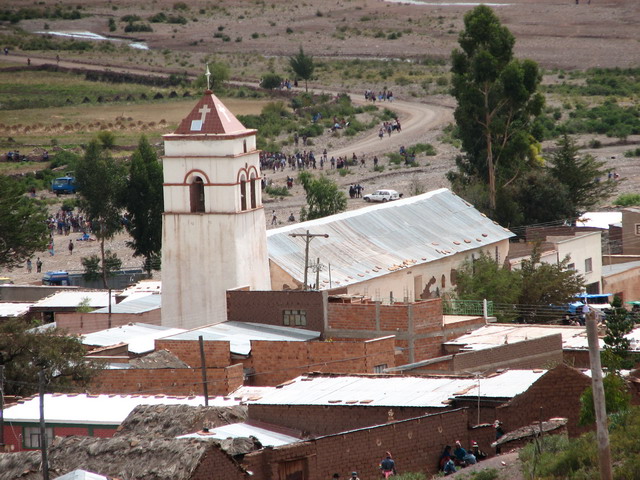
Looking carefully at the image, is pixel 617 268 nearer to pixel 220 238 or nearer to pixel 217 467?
pixel 220 238

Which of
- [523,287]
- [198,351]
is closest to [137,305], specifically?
[523,287]

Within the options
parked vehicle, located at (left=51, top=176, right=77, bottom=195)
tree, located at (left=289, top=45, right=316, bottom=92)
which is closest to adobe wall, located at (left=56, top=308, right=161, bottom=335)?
parked vehicle, located at (left=51, top=176, right=77, bottom=195)

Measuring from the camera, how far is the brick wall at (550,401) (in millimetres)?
24016

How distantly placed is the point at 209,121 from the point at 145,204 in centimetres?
1806

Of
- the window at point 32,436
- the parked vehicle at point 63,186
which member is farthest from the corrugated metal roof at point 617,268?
the parked vehicle at point 63,186

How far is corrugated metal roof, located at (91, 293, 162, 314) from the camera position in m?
45.3

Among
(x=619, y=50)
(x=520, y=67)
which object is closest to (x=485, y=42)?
(x=520, y=67)

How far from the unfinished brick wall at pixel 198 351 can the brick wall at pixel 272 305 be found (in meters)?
3.16

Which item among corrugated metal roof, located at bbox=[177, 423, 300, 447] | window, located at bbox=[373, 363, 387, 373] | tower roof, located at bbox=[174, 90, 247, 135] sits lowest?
window, located at bbox=[373, 363, 387, 373]

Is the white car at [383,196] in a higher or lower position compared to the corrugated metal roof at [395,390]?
lower

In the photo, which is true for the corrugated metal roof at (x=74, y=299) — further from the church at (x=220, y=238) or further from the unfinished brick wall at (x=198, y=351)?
the unfinished brick wall at (x=198, y=351)

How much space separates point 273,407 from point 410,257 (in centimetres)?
2167

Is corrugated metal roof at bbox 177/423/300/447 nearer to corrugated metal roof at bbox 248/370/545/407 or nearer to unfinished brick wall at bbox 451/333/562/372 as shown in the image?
corrugated metal roof at bbox 248/370/545/407

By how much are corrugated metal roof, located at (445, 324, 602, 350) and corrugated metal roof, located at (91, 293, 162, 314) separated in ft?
36.5
